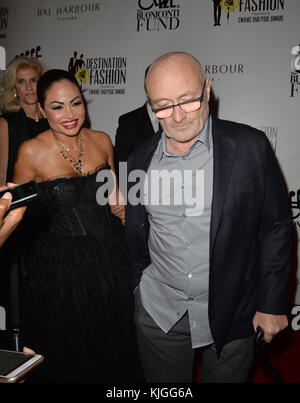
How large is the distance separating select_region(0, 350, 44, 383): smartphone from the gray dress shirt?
73cm

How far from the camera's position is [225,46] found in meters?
3.76

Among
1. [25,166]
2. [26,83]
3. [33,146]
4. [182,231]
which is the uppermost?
[26,83]

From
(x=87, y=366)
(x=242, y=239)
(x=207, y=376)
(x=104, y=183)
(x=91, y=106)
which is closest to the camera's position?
(x=242, y=239)

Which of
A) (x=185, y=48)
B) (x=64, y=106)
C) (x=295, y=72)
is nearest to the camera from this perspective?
(x=64, y=106)

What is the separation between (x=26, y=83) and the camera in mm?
3154

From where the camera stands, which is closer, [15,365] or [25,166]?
[15,365]

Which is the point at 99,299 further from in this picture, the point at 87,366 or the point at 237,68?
the point at 237,68

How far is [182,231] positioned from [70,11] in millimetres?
3842

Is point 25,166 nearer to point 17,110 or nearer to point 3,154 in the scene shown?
point 3,154

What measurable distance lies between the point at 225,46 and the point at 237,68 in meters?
0.27

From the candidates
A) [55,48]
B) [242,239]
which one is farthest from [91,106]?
[242,239]

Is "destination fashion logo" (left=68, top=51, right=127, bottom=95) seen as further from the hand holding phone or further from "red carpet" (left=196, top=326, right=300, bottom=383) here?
the hand holding phone

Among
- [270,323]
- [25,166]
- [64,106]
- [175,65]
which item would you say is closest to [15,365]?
[270,323]

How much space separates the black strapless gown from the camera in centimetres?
206
